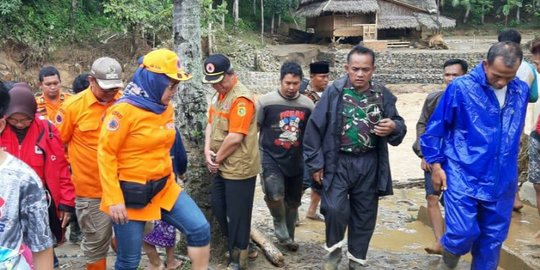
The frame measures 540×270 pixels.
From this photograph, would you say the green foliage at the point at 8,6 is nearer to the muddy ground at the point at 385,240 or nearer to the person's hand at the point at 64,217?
the muddy ground at the point at 385,240

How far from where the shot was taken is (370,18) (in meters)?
Result: 37.4

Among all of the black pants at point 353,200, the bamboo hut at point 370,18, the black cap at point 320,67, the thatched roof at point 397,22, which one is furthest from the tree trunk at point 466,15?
the black pants at point 353,200

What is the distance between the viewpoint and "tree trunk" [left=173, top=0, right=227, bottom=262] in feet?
18.3

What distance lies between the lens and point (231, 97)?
5.04m

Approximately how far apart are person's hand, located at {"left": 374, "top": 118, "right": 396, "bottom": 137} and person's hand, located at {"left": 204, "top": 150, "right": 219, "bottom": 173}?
1.41 metres

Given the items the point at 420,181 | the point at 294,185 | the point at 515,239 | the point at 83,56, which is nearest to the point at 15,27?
the point at 83,56

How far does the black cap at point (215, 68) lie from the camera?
4969mm

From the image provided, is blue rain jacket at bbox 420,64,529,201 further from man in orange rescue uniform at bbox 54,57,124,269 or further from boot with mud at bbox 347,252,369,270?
man in orange rescue uniform at bbox 54,57,124,269

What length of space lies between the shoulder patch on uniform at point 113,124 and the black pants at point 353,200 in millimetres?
1952

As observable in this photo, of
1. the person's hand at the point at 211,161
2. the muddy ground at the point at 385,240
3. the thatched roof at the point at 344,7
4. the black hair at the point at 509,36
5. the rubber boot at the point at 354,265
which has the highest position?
the thatched roof at the point at 344,7

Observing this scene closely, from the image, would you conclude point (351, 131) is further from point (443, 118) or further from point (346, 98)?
point (443, 118)

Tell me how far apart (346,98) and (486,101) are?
120cm

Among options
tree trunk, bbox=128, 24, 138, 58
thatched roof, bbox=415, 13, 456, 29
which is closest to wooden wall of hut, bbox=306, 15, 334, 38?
thatched roof, bbox=415, 13, 456, 29

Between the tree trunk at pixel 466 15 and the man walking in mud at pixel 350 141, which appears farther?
the tree trunk at pixel 466 15
